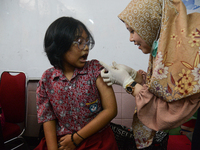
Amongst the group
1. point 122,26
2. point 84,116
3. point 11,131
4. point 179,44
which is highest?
point 122,26

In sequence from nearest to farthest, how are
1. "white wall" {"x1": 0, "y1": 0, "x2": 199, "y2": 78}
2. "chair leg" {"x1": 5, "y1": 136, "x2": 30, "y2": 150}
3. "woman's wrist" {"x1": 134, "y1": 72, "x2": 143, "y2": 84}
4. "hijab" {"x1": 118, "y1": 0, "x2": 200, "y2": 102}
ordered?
"hijab" {"x1": 118, "y1": 0, "x2": 200, "y2": 102}
"woman's wrist" {"x1": 134, "y1": 72, "x2": 143, "y2": 84}
"chair leg" {"x1": 5, "y1": 136, "x2": 30, "y2": 150}
"white wall" {"x1": 0, "y1": 0, "x2": 199, "y2": 78}

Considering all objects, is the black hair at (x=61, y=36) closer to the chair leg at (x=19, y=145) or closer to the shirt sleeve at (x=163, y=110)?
the shirt sleeve at (x=163, y=110)

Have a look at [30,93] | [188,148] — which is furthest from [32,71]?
[188,148]

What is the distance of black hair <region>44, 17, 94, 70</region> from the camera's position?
→ 0.80m

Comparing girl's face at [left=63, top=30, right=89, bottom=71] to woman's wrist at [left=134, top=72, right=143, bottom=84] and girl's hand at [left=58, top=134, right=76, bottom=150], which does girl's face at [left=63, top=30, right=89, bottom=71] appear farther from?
woman's wrist at [left=134, top=72, right=143, bottom=84]

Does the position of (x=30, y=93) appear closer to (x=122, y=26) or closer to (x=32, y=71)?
(x=32, y=71)

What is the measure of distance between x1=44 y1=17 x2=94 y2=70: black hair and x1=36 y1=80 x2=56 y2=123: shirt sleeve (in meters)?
0.20

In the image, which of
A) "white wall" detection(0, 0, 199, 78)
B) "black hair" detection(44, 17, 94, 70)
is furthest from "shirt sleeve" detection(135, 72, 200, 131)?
"white wall" detection(0, 0, 199, 78)

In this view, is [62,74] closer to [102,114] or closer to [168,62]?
[102,114]

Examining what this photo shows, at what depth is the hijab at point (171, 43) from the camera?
2.16 ft

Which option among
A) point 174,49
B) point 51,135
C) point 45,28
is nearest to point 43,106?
point 51,135

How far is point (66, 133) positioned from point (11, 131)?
77cm

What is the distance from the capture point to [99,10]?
1582mm

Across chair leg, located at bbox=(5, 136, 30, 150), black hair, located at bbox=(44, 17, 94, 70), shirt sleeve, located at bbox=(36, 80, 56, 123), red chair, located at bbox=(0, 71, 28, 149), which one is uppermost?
black hair, located at bbox=(44, 17, 94, 70)
